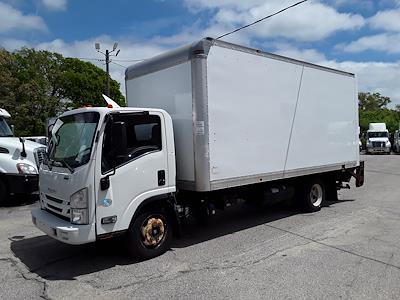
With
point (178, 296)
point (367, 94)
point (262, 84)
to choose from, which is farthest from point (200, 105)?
point (367, 94)

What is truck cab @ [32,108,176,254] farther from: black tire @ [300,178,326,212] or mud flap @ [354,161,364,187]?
mud flap @ [354,161,364,187]

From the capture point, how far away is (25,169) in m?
10.7

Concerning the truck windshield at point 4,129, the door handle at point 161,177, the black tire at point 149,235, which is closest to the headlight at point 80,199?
the black tire at point 149,235

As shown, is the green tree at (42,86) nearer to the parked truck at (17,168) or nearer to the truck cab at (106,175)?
the parked truck at (17,168)

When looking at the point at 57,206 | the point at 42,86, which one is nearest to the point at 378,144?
the point at 42,86

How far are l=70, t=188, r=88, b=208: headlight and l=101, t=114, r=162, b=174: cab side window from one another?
38 centimetres

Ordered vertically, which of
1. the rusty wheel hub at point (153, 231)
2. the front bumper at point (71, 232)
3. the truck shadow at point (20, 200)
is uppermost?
the front bumper at point (71, 232)

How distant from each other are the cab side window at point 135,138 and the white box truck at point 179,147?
15 mm

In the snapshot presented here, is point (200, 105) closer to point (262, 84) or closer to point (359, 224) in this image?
point (262, 84)

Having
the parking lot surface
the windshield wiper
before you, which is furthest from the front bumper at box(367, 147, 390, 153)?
the windshield wiper

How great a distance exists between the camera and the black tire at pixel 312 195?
9172mm

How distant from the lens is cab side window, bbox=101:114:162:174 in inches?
216

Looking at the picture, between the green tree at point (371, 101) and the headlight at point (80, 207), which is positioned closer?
the headlight at point (80, 207)

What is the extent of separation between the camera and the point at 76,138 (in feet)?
19.0
